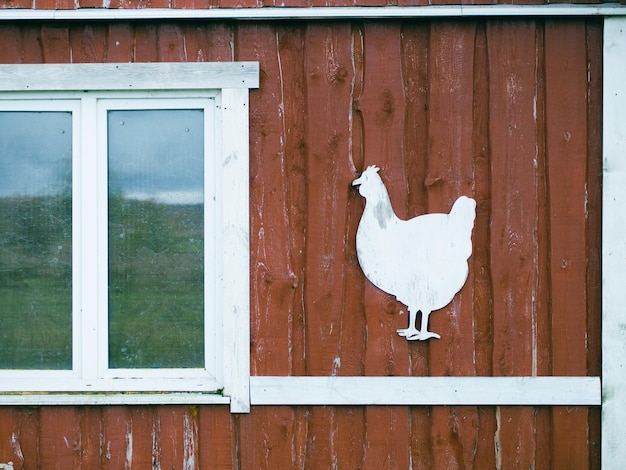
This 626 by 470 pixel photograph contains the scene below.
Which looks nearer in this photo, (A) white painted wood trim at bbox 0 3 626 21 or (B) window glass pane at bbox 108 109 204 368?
(A) white painted wood trim at bbox 0 3 626 21

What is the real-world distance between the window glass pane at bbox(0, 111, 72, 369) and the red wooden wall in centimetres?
28

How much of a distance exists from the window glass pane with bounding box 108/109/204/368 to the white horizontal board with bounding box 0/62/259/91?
0.44 ft

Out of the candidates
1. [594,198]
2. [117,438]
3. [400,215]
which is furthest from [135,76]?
[594,198]

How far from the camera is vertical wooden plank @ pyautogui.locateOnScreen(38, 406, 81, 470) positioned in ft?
9.96

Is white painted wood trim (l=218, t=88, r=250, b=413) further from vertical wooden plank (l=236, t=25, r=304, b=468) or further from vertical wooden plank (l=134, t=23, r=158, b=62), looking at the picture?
vertical wooden plank (l=134, t=23, r=158, b=62)

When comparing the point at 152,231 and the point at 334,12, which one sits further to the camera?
the point at 152,231

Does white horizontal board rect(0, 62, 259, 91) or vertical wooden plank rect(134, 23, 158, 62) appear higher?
vertical wooden plank rect(134, 23, 158, 62)

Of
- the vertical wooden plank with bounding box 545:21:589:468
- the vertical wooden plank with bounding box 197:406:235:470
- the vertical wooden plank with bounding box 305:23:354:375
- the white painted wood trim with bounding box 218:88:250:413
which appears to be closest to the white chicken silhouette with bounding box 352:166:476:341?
the vertical wooden plank with bounding box 305:23:354:375

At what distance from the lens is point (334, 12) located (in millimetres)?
2959

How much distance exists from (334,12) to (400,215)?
960 mm

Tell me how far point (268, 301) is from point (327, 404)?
0.54 metres

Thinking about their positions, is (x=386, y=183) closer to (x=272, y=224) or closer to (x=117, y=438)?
(x=272, y=224)

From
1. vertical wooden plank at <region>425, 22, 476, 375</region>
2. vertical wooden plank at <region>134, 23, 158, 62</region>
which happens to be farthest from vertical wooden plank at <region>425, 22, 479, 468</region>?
vertical wooden plank at <region>134, 23, 158, 62</region>

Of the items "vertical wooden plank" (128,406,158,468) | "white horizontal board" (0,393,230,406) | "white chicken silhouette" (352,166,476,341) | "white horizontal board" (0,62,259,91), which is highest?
"white horizontal board" (0,62,259,91)
